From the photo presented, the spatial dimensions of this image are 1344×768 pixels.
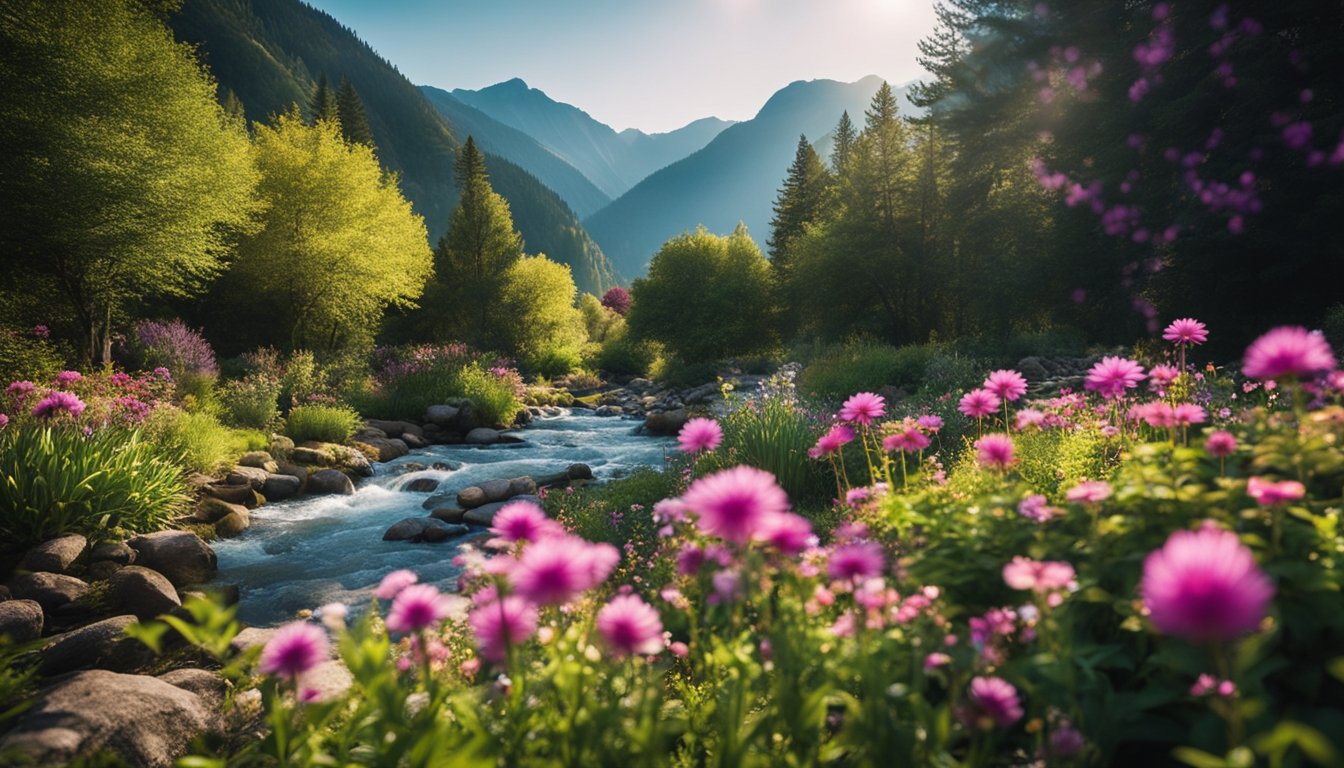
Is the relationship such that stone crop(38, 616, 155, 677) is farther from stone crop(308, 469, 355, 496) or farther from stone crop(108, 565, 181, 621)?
stone crop(308, 469, 355, 496)

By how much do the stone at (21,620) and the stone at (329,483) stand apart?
17.5ft

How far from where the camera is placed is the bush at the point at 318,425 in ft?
40.3

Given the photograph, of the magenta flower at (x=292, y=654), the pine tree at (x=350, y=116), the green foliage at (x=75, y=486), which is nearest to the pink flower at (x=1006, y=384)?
the magenta flower at (x=292, y=654)

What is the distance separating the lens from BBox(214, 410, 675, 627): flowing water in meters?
6.31

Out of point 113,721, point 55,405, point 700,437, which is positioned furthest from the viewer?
point 55,405

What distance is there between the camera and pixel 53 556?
5.57 metres

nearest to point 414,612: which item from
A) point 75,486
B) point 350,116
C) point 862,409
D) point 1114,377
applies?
point 862,409

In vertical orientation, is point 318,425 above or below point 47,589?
above

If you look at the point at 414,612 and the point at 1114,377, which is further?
the point at 1114,377

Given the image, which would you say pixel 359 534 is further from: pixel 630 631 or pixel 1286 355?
pixel 1286 355

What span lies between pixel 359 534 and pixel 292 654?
7584 millimetres

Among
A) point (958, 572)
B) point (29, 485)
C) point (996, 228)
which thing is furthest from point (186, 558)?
point (996, 228)

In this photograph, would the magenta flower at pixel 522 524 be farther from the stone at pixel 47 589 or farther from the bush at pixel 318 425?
the bush at pixel 318 425

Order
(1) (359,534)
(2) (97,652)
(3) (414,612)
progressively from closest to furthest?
Result: 1. (3) (414,612)
2. (2) (97,652)
3. (1) (359,534)
